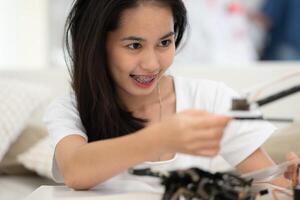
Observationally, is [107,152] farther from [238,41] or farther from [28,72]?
[238,41]

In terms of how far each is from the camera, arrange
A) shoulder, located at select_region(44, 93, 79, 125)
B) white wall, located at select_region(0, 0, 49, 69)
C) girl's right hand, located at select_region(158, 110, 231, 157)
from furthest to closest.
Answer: white wall, located at select_region(0, 0, 49, 69) < shoulder, located at select_region(44, 93, 79, 125) < girl's right hand, located at select_region(158, 110, 231, 157)

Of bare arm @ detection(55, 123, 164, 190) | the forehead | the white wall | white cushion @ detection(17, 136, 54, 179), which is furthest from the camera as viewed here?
the white wall

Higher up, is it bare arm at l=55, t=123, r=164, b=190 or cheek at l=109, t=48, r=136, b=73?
cheek at l=109, t=48, r=136, b=73

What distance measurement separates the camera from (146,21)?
913 mm

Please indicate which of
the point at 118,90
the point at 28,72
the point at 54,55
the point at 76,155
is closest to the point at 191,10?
the point at 54,55

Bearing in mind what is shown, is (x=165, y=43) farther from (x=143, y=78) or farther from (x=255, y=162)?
(x=255, y=162)

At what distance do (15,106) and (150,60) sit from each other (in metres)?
0.64

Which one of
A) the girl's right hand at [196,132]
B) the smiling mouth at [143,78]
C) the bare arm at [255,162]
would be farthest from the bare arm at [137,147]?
the bare arm at [255,162]

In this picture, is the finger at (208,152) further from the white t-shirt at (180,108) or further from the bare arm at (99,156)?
the white t-shirt at (180,108)

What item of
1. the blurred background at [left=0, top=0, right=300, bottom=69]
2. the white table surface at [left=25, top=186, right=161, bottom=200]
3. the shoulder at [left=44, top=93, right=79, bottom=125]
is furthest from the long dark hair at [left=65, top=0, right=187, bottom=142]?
the blurred background at [left=0, top=0, right=300, bottom=69]

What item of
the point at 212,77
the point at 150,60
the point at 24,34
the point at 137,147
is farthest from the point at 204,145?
the point at 24,34

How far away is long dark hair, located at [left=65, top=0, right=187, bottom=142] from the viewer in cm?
96

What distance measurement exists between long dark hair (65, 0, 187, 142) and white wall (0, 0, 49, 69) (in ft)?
5.65

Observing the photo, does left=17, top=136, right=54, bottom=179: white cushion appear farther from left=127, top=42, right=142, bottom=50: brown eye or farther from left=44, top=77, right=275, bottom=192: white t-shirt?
left=127, top=42, right=142, bottom=50: brown eye
